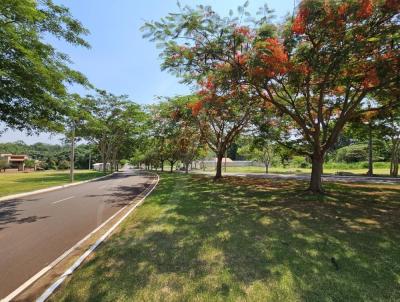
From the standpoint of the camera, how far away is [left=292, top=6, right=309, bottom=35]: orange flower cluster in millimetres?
11023

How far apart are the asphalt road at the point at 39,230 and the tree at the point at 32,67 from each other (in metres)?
4.50

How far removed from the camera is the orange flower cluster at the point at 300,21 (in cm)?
1102

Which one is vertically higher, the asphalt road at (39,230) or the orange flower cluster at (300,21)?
the orange flower cluster at (300,21)

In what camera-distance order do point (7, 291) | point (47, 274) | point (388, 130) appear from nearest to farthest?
point (7, 291) → point (47, 274) → point (388, 130)

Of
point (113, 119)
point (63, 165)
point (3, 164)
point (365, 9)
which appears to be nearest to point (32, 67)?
point (365, 9)

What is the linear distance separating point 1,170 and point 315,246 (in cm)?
7093

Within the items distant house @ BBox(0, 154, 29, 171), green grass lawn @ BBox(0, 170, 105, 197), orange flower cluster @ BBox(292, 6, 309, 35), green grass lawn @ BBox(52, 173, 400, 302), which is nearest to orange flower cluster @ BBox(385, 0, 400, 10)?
orange flower cluster @ BBox(292, 6, 309, 35)

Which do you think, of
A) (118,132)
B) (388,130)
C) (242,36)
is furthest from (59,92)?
(118,132)

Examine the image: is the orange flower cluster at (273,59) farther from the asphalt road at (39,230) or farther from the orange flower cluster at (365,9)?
the asphalt road at (39,230)

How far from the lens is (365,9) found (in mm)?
10258

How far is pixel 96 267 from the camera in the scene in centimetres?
562

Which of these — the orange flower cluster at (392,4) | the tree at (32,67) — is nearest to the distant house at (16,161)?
the tree at (32,67)

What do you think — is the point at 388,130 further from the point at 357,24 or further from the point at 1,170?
the point at 1,170

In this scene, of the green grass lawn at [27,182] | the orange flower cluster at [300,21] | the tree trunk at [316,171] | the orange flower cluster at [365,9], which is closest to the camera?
the orange flower cluster at [365,9]
